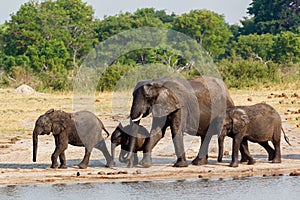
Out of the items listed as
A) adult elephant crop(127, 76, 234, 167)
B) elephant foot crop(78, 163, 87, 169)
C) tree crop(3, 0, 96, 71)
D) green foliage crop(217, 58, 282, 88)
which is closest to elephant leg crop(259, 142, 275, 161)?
adult elephant crop(127, 76, 234, 167)

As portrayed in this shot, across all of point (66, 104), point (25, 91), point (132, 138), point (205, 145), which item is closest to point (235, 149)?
point (205, 145)

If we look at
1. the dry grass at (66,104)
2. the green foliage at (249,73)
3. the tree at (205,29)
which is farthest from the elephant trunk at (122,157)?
the tree at (205,29)

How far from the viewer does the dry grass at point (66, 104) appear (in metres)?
20.7

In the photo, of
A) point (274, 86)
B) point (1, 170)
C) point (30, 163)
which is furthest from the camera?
point (274, 86)

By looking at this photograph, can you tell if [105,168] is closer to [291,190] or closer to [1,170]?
[1,170]

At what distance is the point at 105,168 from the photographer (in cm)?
1402

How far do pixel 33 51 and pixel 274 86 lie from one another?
20.5 m

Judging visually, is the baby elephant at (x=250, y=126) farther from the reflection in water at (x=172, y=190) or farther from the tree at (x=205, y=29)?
the tree at (x=205, y=29)

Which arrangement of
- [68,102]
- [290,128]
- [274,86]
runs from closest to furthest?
[290,128]
[68,102]
[274,86]

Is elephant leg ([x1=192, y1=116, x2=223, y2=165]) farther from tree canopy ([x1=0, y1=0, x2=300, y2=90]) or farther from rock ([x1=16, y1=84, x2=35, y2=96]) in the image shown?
tree canopy ([x1=0, y1=0, x2=300, y2=90])

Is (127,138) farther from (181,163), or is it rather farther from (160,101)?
(181,163)

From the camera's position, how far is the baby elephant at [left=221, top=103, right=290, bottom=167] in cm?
1382

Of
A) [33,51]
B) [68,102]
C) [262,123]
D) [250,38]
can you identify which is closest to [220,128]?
[262,123]

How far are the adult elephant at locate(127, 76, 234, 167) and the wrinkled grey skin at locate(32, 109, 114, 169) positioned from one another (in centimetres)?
66
